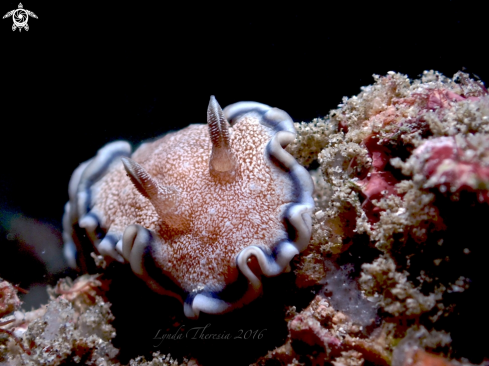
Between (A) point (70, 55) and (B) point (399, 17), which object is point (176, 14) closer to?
(A) point (70, 55)

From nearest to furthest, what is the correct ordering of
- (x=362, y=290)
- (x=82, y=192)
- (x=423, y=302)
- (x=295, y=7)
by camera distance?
(x=423, y=302)
(x=362, y=290)
(x=82, y=192)
(x=295, y=7)

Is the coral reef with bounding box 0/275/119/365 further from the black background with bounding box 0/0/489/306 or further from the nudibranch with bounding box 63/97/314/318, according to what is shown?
the black background with bounding box 0/0/489/306

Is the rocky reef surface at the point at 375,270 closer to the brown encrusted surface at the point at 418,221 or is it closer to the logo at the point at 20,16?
the brown encrusted surface at the point at 418,221

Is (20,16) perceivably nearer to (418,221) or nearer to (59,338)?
(59,338)

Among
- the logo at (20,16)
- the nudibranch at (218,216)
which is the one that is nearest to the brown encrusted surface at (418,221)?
the nudibranch at (218,216)

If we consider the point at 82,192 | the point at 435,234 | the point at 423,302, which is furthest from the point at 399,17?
the point at 82,192

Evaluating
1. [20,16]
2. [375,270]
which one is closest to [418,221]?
[375,270]
